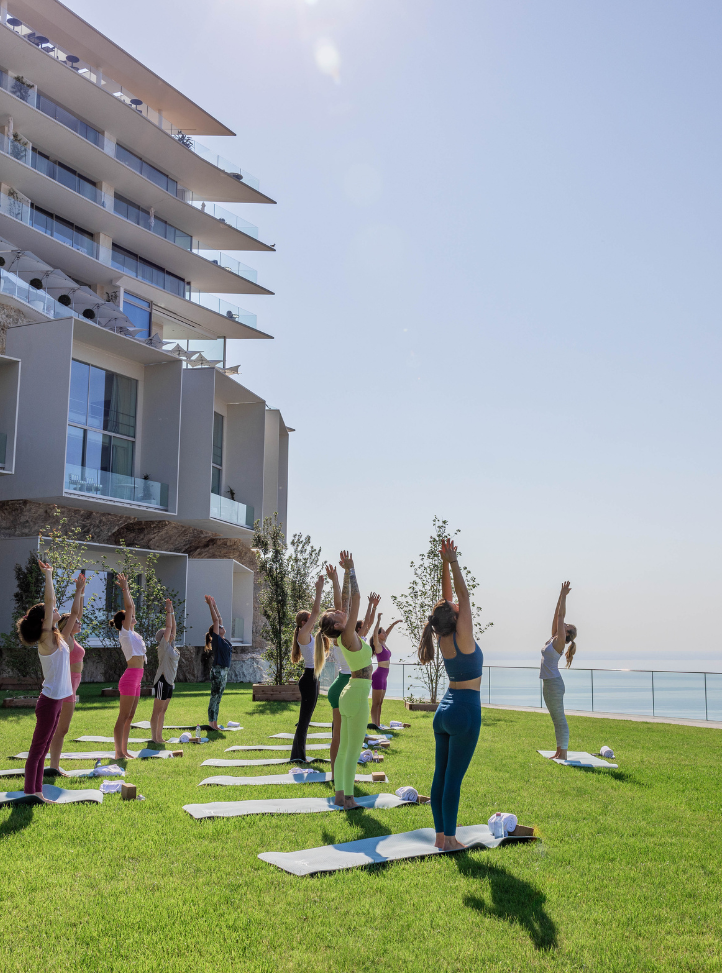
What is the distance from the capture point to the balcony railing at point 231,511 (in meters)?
28.1

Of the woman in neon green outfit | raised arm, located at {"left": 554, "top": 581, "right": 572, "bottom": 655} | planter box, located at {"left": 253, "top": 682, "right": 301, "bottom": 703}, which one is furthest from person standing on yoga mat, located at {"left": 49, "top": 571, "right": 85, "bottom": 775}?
planter box, located at {"left": 253, "top": 682, "right": 301, "bottom": 703}

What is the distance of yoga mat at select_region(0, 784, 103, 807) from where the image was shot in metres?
6.52

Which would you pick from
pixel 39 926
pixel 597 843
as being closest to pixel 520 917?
pixel 597 843

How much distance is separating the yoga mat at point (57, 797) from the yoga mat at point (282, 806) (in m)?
0.87

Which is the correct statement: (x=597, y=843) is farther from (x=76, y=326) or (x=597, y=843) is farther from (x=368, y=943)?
(x=76, y=326)

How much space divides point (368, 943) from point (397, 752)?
6499 mm

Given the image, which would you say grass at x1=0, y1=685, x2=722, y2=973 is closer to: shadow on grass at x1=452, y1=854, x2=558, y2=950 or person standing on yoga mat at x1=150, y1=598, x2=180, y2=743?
shadow on grass at x1=452, y1=854, x2=558, y2=950

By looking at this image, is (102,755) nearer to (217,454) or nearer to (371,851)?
(371,851)

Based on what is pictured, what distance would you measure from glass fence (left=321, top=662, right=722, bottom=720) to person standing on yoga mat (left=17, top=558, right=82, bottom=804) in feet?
38.5

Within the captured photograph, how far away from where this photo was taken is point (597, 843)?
559 centimetres

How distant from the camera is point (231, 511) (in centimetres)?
2934

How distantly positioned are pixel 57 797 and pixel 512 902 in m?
4.29

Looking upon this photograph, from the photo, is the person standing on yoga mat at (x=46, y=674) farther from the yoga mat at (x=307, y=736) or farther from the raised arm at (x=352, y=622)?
the yoga mat at (x=307, y=736)

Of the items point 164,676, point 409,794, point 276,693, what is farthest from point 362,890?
point 276,693
